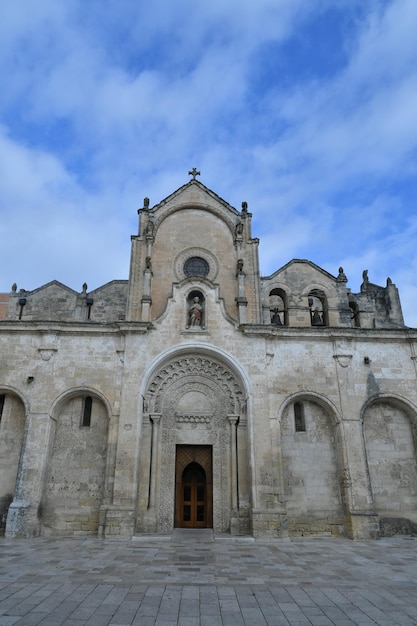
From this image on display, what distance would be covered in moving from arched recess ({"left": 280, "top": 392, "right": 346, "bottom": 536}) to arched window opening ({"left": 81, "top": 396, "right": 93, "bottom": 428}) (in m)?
7.78

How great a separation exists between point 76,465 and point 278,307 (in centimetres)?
1315

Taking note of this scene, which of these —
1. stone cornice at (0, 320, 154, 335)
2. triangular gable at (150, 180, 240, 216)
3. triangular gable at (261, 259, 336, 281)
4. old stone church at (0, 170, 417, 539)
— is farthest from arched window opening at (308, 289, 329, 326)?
stone cornice at (0, 320, 154, 335)

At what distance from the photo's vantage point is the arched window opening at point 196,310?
1703cm

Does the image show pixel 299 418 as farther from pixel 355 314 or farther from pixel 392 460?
pixel 355 314

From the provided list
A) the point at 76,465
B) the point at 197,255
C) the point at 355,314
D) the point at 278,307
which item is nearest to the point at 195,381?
the point at 76,465

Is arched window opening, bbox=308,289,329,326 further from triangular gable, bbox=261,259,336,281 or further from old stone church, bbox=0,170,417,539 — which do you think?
old stone church, bbox=0,170,417,539

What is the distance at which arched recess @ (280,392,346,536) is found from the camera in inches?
592

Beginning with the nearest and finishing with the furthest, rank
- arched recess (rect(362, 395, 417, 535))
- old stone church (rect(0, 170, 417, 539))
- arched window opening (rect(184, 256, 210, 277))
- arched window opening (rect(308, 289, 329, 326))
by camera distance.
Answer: old stone church (rect(0, 170, 417, 539)) → arched recess (rect(362, 395, 417, 535)) → arched window opening (rect(184, 256, 210, 277)) → arched window opening (rect(308, 289, 329, 326))

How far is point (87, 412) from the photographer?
53.5ft

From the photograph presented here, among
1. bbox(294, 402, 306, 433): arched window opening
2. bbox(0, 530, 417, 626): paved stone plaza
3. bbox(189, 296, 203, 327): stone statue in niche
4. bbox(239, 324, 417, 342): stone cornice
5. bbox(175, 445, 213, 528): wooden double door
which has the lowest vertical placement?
bbox(0, 530, 417, 626): paved stone plaza

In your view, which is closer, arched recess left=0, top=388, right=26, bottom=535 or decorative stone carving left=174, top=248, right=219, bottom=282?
arched recess left=0, top=388, right=26, bottom=535

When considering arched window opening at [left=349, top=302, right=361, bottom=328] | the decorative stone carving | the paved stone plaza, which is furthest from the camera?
arched window opening at [left=349, top=302, right=361, bottom=328]

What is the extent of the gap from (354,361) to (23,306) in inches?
669

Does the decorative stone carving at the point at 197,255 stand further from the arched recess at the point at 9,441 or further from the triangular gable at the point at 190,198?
the arched recess at the point at 9,441
